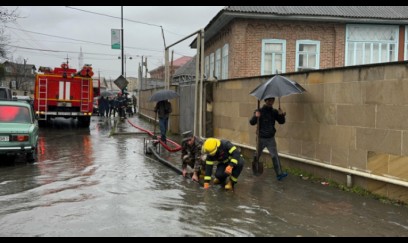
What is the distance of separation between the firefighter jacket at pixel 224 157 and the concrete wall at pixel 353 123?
6.36 feet

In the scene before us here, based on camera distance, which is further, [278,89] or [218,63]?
[218,63]

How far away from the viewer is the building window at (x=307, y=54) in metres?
18.5

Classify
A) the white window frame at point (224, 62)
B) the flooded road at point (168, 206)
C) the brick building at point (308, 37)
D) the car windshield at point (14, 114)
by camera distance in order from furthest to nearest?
the white window frame at point (224, 62)
the brick building at point (308, 37)
the car windshield at point (14, 114)
the flooded road at point (168, 206)

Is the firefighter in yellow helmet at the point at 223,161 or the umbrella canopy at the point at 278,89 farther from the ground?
the umbrella canopy at the point at 278,89

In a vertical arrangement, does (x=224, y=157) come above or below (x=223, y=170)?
above

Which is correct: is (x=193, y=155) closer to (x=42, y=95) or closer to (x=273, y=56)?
(x=273, y=56)

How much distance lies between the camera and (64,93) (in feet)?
67.8

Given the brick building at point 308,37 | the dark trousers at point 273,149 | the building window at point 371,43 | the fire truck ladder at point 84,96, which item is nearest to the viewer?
the dark trousers at point 273,149

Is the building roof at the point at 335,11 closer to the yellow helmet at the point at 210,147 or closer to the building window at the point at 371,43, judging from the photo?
the building window at the point at 371,43

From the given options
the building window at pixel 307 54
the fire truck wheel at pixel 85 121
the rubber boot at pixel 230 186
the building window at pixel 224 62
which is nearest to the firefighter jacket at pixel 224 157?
the rubber boot at pixel 230 186

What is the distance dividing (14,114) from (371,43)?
14.8m

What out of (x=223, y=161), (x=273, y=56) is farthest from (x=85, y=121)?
(x=223, y=161)

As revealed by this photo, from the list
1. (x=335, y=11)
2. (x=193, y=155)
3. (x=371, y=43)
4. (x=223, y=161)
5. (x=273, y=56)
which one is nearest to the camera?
(x=223, y=161)
